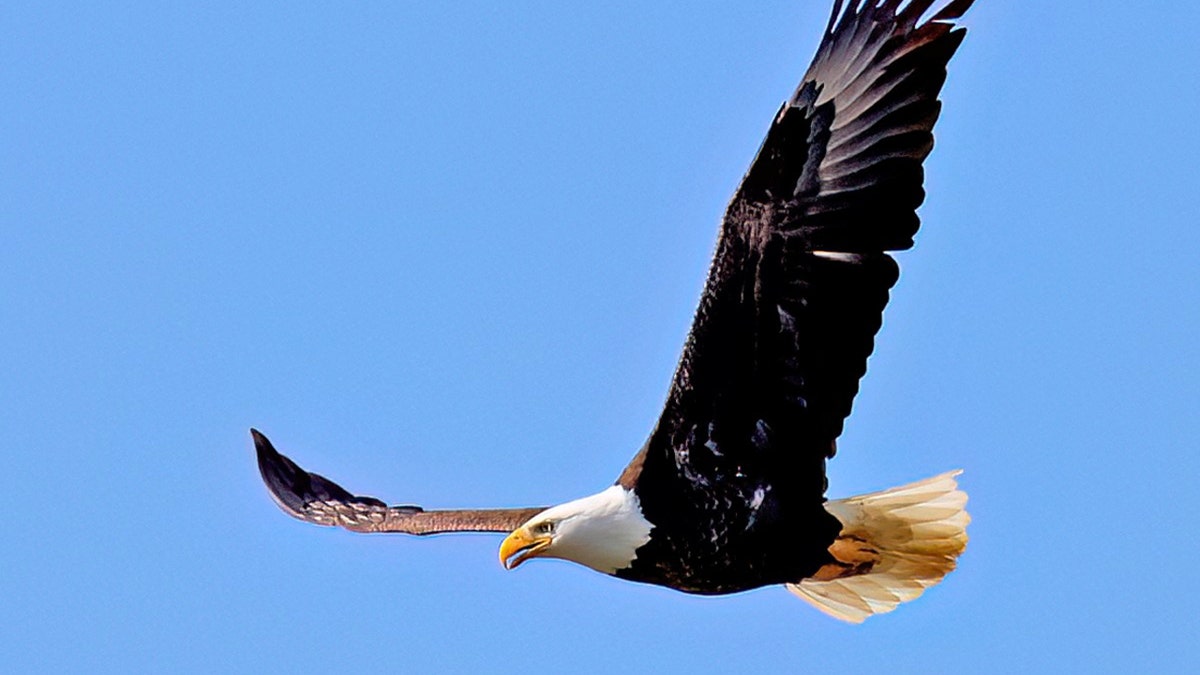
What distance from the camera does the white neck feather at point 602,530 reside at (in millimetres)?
9508

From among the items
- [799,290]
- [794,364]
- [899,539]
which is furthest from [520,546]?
[899,539]

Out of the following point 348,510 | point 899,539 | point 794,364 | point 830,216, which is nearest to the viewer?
point 830,216

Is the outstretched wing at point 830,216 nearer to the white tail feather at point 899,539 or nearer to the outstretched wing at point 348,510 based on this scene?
the white tail feather at point 899,539

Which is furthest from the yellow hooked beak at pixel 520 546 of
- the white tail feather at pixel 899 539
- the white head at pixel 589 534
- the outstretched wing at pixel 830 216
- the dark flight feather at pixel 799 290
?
the white tail feather at pixel 899 539

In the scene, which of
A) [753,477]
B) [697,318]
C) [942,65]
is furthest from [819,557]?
[942,65]

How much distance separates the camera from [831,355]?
9.08m

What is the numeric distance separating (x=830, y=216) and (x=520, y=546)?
1.87 metres

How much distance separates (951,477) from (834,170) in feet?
6.88

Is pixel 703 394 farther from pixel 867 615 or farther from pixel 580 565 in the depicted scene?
pixel 867 615

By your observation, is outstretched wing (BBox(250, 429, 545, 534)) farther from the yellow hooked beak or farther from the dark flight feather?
the dark flight feather

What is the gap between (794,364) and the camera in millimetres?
9148

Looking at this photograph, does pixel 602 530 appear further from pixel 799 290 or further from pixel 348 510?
pixel 348 510

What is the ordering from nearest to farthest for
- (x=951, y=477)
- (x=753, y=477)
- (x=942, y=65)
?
(x=942, y=65)
(x=753, y=477)
(x=951, y=477)

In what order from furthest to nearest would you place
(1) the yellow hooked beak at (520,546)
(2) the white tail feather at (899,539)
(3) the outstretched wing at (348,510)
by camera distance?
(3) the outstretched wing at (348,510) < (2) the white tail feather at (899,539) < (1) the yellow hooked beak at (520,546)
